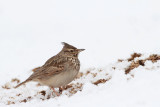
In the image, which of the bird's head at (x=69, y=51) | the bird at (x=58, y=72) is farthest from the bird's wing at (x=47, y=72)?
the bird's head at (x=69, y=51)

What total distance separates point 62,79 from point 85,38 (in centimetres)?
988

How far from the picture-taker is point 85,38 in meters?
18.5

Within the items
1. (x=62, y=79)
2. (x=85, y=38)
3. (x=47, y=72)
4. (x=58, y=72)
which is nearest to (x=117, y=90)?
(x=62, y=79)

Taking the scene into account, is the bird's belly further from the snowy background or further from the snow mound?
the snowy background

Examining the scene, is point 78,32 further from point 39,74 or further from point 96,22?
point 39,74

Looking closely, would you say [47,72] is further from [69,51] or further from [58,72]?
[69,51]

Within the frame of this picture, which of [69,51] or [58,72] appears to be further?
[69,51]

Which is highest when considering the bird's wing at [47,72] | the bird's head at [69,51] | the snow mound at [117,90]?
the bird's head at [69,51]

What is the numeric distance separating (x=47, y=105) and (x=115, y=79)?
143cm

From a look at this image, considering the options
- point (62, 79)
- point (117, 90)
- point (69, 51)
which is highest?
point (69, 51)

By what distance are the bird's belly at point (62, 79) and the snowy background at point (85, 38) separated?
0.51m

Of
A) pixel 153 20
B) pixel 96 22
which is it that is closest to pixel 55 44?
pixel 96 22

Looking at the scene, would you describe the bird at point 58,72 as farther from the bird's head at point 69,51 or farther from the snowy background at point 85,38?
the snowy background at point 85,38

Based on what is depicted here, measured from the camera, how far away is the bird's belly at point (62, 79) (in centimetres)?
873
